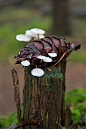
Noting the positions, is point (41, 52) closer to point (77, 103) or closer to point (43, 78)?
point (43, 78)

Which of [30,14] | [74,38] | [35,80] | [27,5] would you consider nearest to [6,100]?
[35,80]

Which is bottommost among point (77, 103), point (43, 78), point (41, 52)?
point (77, 103)

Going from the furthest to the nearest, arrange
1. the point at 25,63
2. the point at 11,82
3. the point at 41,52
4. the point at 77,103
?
the point at 11,82 < the point at 77,103 < the point at 41,52 < the point at 25,63

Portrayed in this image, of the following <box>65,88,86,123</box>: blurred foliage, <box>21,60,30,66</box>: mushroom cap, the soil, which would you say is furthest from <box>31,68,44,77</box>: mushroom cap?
the soil

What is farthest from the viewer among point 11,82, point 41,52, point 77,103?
point 11,82

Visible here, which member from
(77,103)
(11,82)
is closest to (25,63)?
(77,103)
